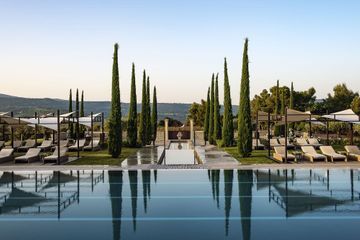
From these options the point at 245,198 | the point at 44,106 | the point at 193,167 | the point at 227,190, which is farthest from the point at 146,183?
the point at 44,106

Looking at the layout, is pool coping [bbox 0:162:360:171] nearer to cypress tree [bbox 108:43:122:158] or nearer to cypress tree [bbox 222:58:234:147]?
cypress tree [bbox 108:43:122:158]

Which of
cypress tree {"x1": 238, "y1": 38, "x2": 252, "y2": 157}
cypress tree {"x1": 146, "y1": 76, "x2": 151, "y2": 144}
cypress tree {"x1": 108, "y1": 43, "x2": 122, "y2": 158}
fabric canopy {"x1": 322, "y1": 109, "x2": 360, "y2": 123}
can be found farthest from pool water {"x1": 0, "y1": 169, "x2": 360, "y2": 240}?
cypress tree {"x1": 146, "y1": 76, "x2": 151, "y2": 144}

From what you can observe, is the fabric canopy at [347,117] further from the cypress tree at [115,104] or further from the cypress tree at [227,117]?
the cypress tree at [115,104]

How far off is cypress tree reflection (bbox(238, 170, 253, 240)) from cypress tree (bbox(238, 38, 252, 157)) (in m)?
4.84

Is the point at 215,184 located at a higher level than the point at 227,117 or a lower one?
lower

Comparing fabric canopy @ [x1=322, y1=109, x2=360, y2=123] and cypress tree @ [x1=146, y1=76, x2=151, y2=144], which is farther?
cypress tree @ [x1=146, y1=76, x2=151, y2=144]

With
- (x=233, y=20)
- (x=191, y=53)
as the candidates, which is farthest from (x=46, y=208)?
(x=191, y=53)

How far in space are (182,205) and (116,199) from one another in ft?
6.79

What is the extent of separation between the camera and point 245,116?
21141 millimetres

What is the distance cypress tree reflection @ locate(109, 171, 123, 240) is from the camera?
28.3 ft

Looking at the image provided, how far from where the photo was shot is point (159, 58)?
31.6 m

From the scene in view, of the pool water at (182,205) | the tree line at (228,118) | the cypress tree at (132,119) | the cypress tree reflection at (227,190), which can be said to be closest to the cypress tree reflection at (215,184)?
the pool water at (182,205)

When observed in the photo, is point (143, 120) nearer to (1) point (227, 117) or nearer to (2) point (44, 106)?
(1) point (227, 117)

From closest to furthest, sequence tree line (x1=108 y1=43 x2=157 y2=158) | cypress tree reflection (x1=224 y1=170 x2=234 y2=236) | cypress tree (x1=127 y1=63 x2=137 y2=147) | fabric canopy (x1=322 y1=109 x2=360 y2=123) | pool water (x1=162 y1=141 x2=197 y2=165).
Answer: cypress tree reflection (x1=224 y1=170 x2=234 y2=236), pool water (x1=162 y1=141 x2=197 y2=165), fabric canopy (x1=322 y1=109 x2=360 y2=123), tree line (x1=108 y1=43 x2=157 y2=158), cypress tree (x1=127 y1=63 x2=137 y2=147)
